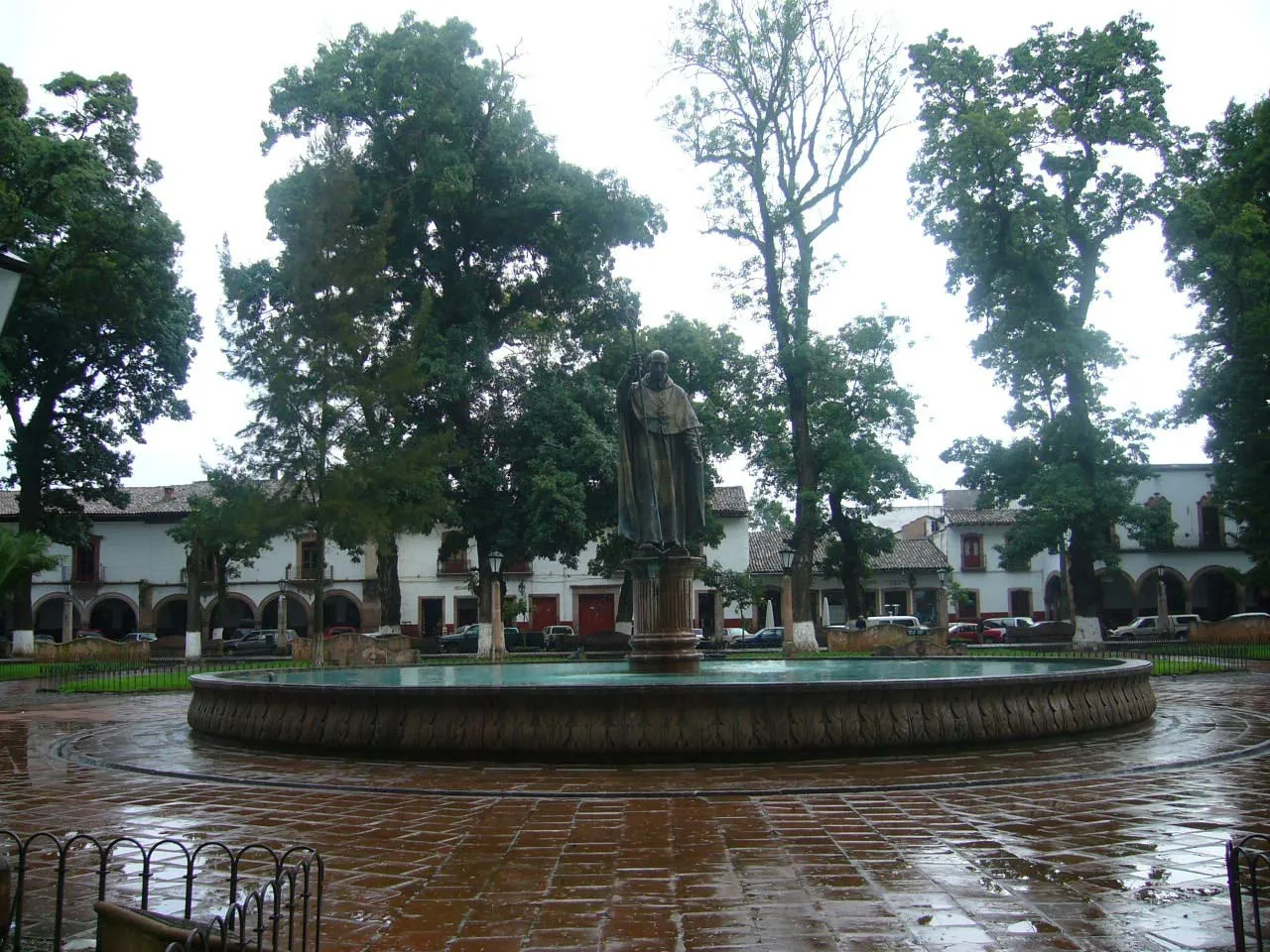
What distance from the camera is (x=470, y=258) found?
3095cm

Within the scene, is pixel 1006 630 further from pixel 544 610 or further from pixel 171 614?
pixel 171 614

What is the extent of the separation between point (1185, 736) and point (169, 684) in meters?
17.3

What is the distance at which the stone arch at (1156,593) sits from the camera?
158 feet

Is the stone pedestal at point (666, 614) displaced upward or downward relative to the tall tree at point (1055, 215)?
downward

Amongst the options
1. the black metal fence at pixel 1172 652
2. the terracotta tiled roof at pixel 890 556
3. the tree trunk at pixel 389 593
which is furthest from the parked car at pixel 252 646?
the black metal fence at pixel 1172 652

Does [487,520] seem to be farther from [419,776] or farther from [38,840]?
[38,840]

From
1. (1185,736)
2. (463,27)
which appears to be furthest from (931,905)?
(463,27)

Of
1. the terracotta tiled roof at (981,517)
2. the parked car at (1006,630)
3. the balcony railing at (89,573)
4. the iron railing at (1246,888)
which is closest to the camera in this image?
the iron railing at (1246,888)

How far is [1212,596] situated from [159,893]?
2071 inches

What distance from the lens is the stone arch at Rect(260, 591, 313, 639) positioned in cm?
4834

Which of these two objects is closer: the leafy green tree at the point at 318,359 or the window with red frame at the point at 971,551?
the leafy green tree at the point at 318,359

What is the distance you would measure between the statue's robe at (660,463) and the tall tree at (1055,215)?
19328 mm

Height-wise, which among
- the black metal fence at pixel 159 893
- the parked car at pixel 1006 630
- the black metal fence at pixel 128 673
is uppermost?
the black metal fence at pixel 159 893

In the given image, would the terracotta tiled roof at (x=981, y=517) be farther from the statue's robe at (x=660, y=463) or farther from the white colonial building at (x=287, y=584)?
the statue's robe at (x=660, y=463)
